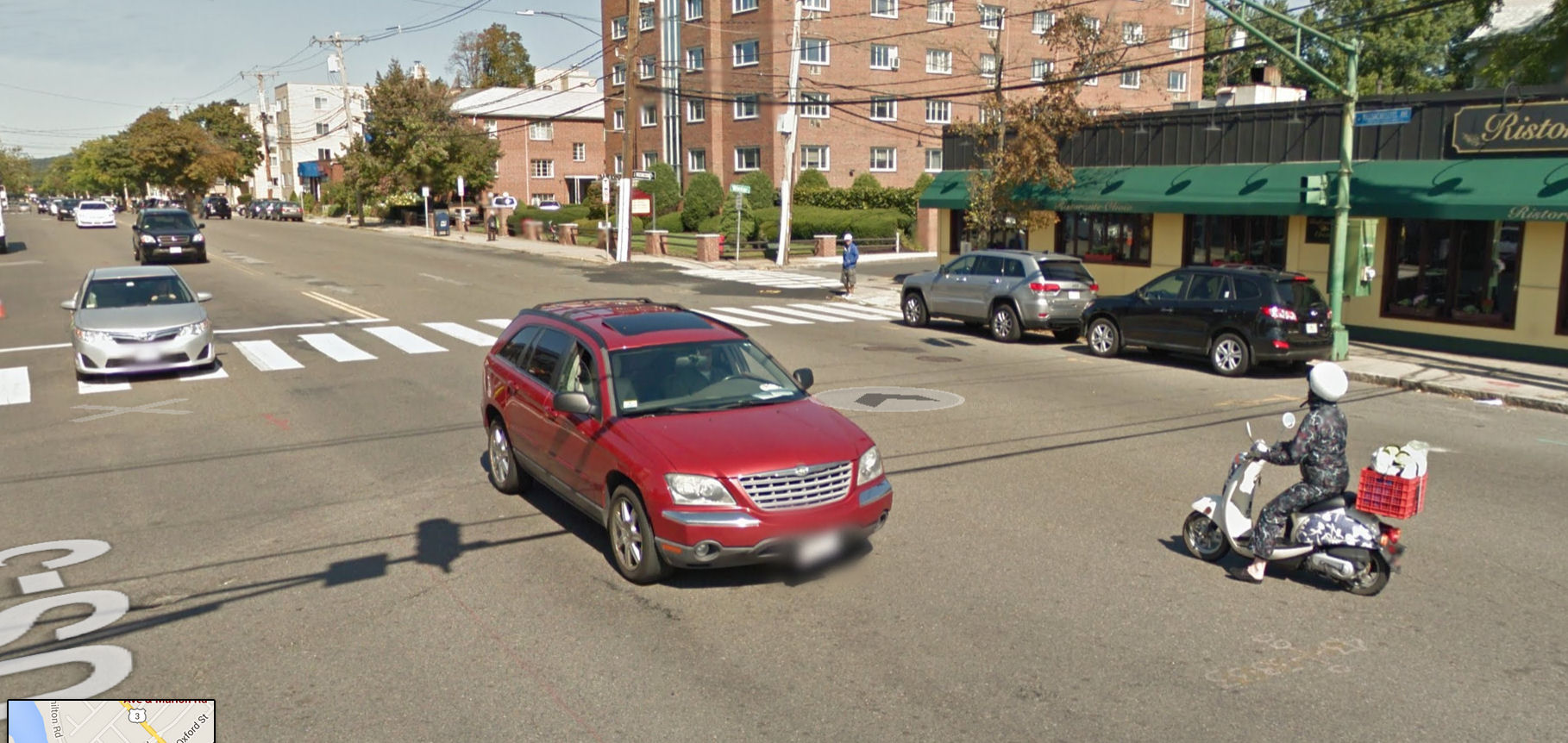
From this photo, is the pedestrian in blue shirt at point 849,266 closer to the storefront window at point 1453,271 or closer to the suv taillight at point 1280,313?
the storefront window at point 1453,271

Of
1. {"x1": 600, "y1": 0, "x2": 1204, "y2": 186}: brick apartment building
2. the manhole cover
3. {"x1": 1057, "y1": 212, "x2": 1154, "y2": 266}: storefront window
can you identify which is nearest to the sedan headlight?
the manhole cover

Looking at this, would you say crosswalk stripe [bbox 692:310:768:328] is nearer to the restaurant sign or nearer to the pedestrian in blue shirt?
the pedestrian in blue shirt

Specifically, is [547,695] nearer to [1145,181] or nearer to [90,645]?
[90,645]

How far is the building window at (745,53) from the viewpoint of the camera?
55.5 meters

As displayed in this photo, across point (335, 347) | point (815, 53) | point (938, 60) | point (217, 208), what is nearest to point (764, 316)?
point (335, 347)

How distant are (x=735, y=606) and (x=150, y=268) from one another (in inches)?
573

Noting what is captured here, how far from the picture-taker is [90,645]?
664cm

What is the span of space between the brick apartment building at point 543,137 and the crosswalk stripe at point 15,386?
60.5 metres

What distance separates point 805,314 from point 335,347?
10591mm

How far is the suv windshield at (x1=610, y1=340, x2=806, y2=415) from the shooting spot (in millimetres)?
8148

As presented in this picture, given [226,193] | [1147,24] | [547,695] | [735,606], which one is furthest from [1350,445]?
[226,193]

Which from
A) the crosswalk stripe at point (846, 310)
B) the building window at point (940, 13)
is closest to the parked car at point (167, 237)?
the crosswalk stripe at point (846, 310)

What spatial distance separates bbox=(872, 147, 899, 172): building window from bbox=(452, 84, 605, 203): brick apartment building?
2563cm

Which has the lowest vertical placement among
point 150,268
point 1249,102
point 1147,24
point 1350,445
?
point 1350,445
